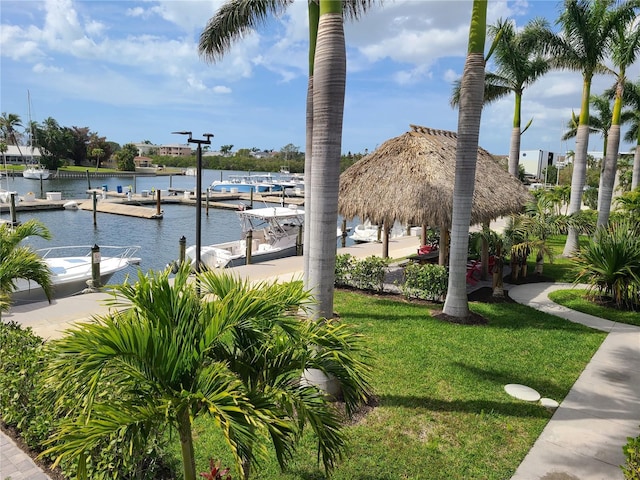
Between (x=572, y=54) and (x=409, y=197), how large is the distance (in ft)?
32.3

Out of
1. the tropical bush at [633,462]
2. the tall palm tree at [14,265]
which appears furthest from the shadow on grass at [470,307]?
the tall palm tree at [14,265]

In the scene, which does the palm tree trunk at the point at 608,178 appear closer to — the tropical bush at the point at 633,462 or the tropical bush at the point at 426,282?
the tropical bush at the point at 426,282

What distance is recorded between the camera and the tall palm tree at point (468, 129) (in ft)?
28.4

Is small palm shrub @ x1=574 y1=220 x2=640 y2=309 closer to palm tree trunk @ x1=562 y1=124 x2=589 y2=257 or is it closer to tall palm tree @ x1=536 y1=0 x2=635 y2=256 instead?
tall palm tree @ x1=536 y1=0 x2=635 y2=256

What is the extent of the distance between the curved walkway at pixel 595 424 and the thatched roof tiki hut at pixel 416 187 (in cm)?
459

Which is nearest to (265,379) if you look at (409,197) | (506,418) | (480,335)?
(506,418)

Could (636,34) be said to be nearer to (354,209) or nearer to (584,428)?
(354,209)

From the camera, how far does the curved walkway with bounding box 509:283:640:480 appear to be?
475 cm

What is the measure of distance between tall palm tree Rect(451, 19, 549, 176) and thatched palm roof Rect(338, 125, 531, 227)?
638cm

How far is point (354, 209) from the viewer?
41.3ft

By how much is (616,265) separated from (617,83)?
9656 millimetres

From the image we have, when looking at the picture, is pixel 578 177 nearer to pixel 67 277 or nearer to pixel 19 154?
pixel 67 277

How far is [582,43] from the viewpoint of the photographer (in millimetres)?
15680

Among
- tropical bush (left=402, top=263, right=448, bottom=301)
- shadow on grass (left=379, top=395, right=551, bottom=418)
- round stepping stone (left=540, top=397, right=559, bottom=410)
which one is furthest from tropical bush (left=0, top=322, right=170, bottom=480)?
tropical bush (left=402, top=263, right=448, bottom=301)
